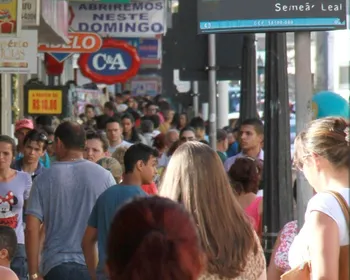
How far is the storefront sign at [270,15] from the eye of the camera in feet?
21.7

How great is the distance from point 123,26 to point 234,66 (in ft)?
9.97

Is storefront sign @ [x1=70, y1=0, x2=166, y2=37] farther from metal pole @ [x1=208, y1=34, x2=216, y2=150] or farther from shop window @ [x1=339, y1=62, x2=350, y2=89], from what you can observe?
shop window @ [x1=339, y1=62, x2=350, y2=89]

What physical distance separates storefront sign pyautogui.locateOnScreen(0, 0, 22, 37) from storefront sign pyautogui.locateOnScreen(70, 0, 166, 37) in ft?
25.9

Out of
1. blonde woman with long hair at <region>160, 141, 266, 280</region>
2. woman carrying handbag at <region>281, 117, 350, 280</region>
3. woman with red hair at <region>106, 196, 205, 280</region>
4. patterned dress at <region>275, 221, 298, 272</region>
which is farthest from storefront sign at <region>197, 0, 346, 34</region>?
woman with red hair at <region>106, 196, 205, 280</region>

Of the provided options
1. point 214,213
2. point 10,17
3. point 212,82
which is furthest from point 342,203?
point 212,82

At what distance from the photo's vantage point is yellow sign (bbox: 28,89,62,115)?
625 inches

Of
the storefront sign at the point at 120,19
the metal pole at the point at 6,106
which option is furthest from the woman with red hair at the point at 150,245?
the storefront sign at the point at 120,19

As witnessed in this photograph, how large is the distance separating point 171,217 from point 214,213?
1.61 meters

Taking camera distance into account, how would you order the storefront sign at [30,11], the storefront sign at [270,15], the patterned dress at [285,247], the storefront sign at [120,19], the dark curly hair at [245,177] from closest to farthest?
the patterned dress at [285,247] → the storefront sign at [270,15] → the dark curly hair at [245,177] → the storefront sign at [30,11] → the storefront sign at [120,19]

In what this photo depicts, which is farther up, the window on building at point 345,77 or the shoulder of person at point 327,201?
the window on building at point 345,77

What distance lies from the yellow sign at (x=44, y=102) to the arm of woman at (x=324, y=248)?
11.4 metres

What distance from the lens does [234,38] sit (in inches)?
655

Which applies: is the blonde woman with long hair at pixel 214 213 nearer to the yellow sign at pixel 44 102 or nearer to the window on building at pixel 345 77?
the window on building at pixel 345 77

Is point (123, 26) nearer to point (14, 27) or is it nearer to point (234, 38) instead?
point (234, 38)
